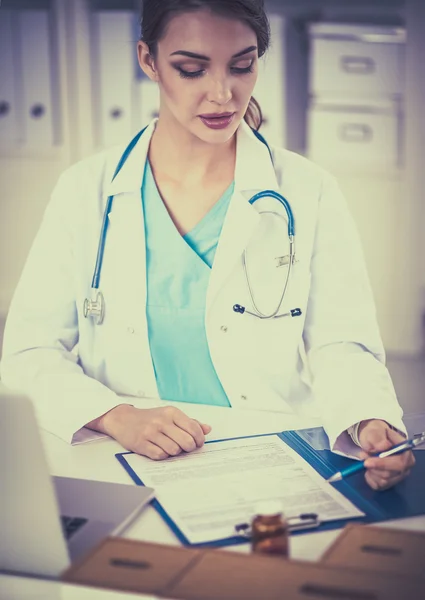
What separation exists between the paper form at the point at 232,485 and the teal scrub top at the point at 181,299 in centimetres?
32

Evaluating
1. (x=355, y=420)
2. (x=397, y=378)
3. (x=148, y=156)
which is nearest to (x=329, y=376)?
(x=355, y=420)

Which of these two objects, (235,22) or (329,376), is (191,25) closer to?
(235,22)

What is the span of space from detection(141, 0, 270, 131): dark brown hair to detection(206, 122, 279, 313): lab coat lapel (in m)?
0.18

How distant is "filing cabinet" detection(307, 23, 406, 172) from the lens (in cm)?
302

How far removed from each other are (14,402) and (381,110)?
2676 mm

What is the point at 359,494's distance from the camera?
933 mm

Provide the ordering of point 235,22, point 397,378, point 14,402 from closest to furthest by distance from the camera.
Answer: point 14,402 < point 235,22 < point 397,378

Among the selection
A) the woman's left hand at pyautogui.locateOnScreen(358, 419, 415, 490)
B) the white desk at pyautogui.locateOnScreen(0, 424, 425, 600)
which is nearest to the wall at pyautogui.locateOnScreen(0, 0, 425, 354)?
the woman's left hand at pyautogui.locateOnScreen(358, 419, 415, 490)

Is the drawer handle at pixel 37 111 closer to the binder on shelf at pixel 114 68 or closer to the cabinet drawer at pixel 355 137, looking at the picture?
the binder on shelf at pixel 114 68

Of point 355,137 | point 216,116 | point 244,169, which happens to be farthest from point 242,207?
point 355,137

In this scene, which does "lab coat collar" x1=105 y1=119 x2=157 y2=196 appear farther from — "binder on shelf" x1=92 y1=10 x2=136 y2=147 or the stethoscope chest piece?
"binder on shelf" x1=92 y1=10 x2=136 y2=147

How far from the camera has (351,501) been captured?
2.99 ft

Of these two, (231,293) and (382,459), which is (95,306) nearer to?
(231,293)

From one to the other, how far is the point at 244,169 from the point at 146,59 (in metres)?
0.26
